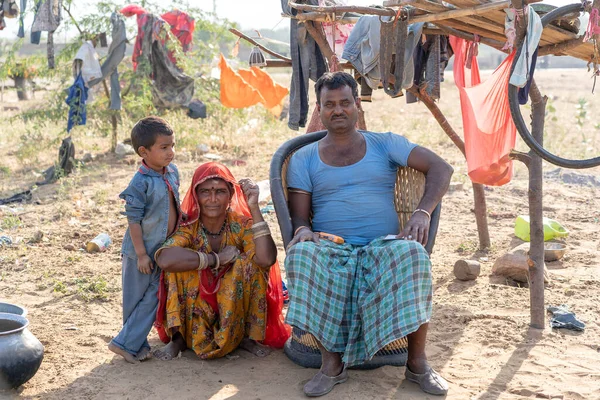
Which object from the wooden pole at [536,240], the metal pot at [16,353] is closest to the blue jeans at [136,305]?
the metal pot at [16,353]

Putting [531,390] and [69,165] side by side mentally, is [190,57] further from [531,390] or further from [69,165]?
[531,390]

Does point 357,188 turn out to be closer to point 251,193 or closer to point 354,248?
point 354,248

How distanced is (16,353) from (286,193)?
1.59 metres

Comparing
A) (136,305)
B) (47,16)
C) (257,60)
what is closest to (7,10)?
(47,16)

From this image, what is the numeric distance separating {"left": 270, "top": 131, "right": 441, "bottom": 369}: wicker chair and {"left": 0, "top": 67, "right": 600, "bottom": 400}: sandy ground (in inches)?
2.4

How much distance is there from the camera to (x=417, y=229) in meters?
3.39

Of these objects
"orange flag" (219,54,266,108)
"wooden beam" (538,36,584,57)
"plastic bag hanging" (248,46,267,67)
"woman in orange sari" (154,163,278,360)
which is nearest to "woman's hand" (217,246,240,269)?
"woman in orange sari" (154,163,278,360)

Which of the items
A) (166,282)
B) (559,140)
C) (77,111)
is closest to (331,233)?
(166,282)

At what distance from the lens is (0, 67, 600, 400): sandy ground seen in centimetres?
335

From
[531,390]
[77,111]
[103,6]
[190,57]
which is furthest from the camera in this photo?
[190,57]

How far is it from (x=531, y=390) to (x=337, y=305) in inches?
40.0

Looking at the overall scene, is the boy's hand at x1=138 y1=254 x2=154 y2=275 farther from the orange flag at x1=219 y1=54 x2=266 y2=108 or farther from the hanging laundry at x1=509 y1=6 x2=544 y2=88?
the orange flag at x1=219 y1=54 x2=266 y2=108

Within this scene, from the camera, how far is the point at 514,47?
3475 mm

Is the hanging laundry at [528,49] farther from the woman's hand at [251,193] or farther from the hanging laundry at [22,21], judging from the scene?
the hanging laundry at [22,21]
